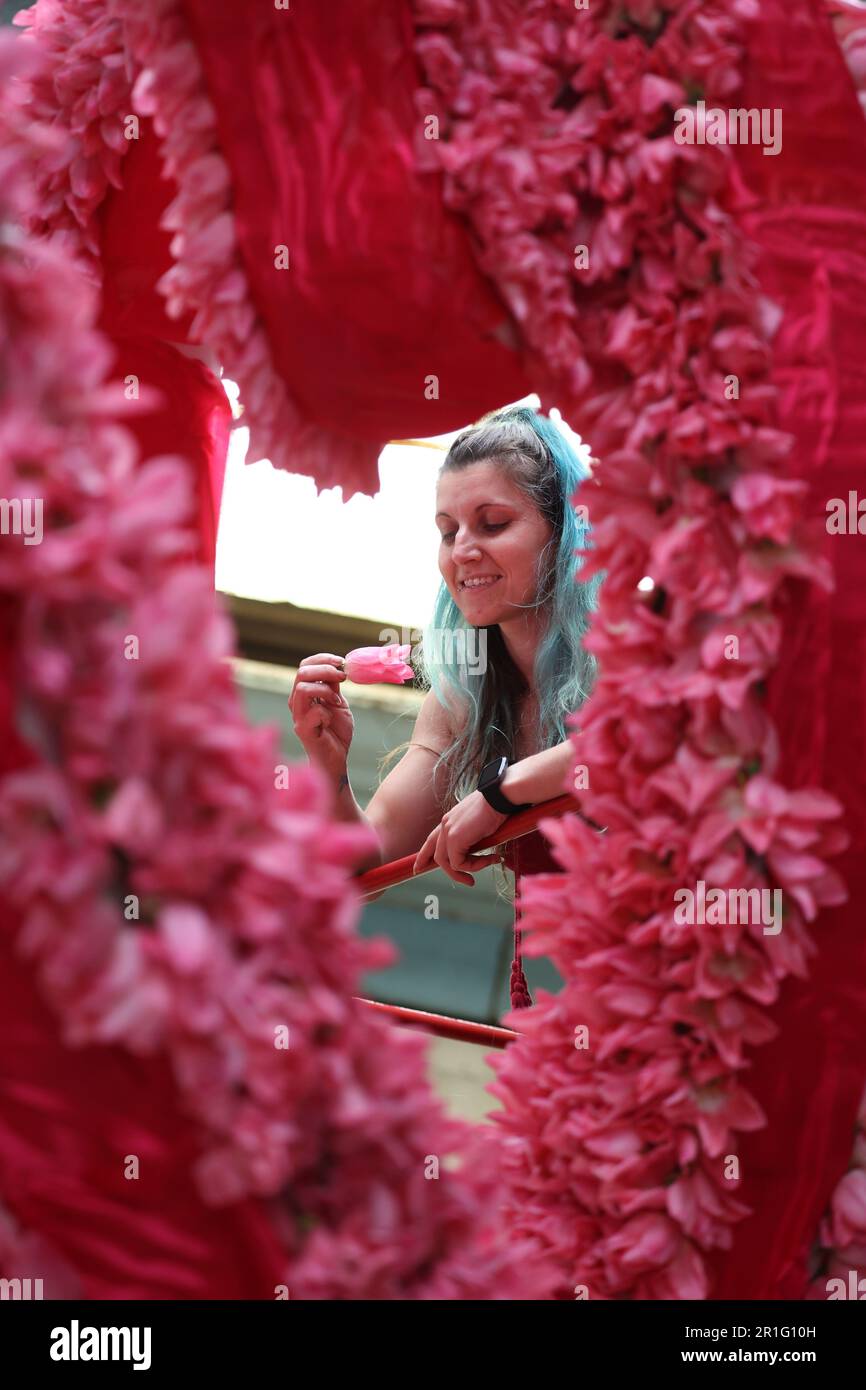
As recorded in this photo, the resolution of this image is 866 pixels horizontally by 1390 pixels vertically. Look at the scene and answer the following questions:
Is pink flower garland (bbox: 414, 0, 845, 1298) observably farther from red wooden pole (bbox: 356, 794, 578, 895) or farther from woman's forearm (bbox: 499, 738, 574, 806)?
woman's forearm (bbox: 499, 738, 574, 806)

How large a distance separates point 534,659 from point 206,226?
970 mm

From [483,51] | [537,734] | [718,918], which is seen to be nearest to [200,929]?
[718,918]

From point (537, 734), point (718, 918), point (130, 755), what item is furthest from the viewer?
point (537, 734)

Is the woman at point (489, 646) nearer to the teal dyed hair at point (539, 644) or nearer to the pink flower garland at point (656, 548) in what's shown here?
the teal dyed hair at point (539, 644)

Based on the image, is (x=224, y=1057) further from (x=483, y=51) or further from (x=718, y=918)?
(x=483, y=51)

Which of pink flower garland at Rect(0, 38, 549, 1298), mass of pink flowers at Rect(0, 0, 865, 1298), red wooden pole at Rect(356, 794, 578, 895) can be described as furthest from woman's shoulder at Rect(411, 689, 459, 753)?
pink flower garland at Rect(0, 38, 549, 1298)

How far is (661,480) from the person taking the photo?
82 cm

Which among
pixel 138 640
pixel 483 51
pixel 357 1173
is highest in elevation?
pixel 483 51

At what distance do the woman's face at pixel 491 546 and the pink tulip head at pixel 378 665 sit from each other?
16 centimetres

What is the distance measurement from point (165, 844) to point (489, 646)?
1.27m

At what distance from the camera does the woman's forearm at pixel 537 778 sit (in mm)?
1319

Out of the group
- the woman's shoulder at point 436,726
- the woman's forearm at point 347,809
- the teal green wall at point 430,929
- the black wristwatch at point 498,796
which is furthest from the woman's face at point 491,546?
the teal green wall at point 430,929

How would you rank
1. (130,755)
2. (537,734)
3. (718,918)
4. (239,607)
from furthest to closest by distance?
(239,607), (537,734), (718,918), (130,755)

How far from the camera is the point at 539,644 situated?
1716 mm
